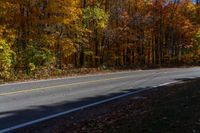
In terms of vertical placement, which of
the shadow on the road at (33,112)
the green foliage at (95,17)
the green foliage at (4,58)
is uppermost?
the green foliage at (95,17)

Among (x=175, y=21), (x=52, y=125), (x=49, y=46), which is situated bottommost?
(x=52, y=125)

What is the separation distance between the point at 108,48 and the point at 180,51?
15329 millimetres

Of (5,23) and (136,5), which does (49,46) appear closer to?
(5,23)

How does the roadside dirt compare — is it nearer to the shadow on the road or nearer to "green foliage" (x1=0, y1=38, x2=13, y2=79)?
the shadow on the road

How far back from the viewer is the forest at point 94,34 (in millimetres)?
26125

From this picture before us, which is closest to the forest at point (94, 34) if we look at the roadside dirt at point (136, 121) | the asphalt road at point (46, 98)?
the asphalt road at point (46, 98)

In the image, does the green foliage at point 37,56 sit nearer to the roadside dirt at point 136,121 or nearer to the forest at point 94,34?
the forest at point 94,34

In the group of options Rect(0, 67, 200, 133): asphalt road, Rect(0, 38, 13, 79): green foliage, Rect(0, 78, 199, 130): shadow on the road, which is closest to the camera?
Rect(0, 78, 199, 130): shadow on the road

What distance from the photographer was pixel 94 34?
126 feet

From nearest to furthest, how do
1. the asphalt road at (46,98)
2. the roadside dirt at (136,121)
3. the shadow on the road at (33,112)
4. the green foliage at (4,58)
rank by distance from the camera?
the roadside dirt at (136,121) < the shadow on the road at (33,112) < the asphalt road at (46,98) < the green foliage at (4,58)

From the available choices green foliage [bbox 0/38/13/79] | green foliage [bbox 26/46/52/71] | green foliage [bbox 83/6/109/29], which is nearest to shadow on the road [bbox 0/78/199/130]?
green foliage [bbox 0/38/13/79]

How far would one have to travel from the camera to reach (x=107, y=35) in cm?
3991

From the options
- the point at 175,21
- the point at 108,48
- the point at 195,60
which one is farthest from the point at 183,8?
the point at 108,48

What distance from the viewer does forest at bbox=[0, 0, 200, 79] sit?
26125 mm
